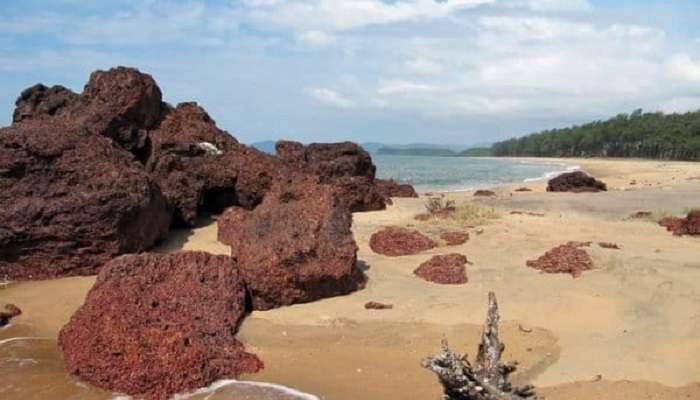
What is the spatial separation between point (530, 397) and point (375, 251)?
574cm

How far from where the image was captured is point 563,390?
5074mm

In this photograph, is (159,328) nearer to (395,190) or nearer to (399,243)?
(399,243)

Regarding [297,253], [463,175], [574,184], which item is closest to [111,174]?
[297,253]

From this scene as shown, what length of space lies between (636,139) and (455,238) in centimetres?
8677

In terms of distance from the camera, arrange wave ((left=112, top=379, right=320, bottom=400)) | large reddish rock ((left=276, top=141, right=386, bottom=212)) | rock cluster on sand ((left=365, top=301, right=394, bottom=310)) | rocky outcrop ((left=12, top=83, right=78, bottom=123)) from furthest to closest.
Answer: large reddish rock ((left=276, top=141, right=386, bottom=212))
rocky outcrop ((left=12, top=83, right=78, bottom=123))
rock cluster on sand ((left=365, top=301, right=394, bottom=310))
wave ((left=112, top=379, right=320, bottom=400))

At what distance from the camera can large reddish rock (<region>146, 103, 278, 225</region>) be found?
11.3 metres

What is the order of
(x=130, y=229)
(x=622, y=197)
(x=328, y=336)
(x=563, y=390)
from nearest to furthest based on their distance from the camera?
(x=563, y=390), (x=328, y=336), (x=130, y=229), (x=622, y=197)

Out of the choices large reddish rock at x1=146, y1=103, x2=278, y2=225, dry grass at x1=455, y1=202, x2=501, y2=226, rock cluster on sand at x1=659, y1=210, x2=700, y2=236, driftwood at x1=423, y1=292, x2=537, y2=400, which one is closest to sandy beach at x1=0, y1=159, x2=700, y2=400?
rock cluster on sand at x1=659, y1=210, x2=700, y2=236

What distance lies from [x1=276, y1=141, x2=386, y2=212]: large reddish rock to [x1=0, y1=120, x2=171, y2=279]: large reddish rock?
14.6 ft

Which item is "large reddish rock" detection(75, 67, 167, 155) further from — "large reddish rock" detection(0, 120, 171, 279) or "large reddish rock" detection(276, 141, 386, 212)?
"large reddish rock" detection(276, 141, 386, 212)

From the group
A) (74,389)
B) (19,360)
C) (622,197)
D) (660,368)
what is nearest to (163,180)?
(19,360)

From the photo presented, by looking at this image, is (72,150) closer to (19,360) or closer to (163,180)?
(163,180)

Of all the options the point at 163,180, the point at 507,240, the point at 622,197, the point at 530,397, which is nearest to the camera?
the point at 530,397

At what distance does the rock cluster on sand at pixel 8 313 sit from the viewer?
704 centimetres
